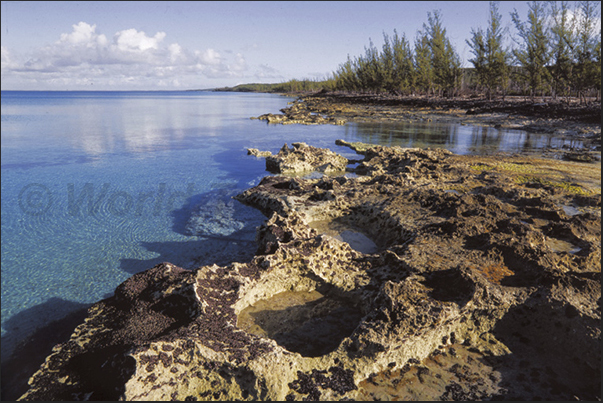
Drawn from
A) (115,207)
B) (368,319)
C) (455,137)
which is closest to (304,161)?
(115,207)

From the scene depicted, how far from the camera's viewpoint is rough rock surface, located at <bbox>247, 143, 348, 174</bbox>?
17438 mm

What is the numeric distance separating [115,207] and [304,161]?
8.72 metres

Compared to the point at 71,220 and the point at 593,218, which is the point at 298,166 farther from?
the point at 593,218

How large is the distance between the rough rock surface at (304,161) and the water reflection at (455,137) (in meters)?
7.84

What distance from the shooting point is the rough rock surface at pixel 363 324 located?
170 inches

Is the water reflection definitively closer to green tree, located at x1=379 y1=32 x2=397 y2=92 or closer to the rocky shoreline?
the rocky shoreline

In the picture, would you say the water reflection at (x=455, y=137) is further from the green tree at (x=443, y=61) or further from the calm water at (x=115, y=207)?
the green tree at (x=443, y=61)

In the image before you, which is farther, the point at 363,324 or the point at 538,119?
the point at 538,119

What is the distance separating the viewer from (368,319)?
504cm

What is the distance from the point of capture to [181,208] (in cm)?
1276

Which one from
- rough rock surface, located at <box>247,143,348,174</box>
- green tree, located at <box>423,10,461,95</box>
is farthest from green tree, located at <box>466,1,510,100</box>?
rough rock surface, located at <box>247,143,348,174</box>

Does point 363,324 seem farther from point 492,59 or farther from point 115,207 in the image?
point 492,59

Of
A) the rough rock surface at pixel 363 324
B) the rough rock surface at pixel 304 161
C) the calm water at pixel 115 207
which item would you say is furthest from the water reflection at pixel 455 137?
the rough rock surface at pixel 363 324

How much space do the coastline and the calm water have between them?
1798mm
